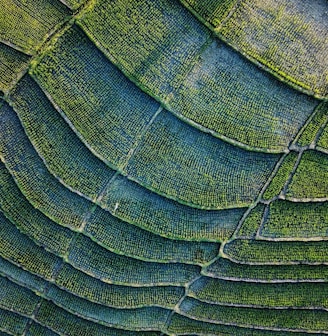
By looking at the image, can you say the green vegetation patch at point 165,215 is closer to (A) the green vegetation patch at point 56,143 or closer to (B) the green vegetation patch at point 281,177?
(A) the green vegetation patch at point 56,143

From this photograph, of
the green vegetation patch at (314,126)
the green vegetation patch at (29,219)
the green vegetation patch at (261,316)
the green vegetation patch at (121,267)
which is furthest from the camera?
the green vegetation patch at (261,316)

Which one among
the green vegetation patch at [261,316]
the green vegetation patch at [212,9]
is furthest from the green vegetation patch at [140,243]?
the green vegetation patch at [212,9]

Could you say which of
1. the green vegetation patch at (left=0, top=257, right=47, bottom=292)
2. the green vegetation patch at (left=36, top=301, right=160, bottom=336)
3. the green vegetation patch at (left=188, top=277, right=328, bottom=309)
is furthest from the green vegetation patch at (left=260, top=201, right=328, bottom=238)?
the green vegetation patch at (left=0, top=257, right=47, bottom=292)

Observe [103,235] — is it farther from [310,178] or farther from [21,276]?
[310,178]

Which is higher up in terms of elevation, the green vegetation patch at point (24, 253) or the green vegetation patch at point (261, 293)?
the green vegetation patch at point (261, 293)

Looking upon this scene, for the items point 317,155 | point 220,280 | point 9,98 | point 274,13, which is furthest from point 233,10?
point 220,280

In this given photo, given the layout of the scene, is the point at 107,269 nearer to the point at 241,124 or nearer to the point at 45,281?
the point at 45,281

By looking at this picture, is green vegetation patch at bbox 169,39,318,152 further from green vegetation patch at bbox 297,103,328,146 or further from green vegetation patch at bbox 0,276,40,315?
green vegetation patch at bbox 0,276,40,315

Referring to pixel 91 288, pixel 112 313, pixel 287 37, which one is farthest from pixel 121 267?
pixel 287 37
